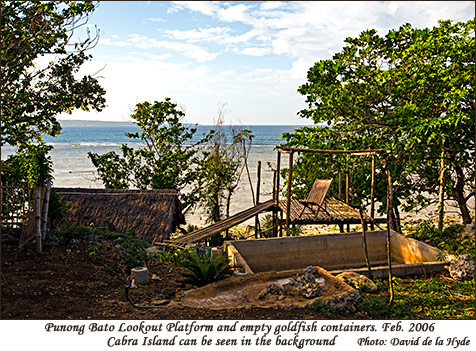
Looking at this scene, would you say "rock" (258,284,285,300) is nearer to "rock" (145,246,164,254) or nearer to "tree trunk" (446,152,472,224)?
"rock" (145,246,164,254)

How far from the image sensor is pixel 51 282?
487 centimetres

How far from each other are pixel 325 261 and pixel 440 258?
6.46ft

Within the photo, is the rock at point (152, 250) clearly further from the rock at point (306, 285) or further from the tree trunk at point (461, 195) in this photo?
the tree trunk at point (461, 195)

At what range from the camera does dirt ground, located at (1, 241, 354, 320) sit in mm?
4184

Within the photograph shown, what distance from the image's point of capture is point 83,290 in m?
4.87

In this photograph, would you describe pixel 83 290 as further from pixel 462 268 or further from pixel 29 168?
pixel 462 268

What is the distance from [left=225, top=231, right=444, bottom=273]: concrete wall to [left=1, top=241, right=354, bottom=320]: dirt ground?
1.52 m

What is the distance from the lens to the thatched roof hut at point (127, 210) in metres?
8.66

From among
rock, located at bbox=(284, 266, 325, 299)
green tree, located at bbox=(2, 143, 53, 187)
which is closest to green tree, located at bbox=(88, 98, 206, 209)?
green tree, located at bbox=(2, 143, 53, 187)

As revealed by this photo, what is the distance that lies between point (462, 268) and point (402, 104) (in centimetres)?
347

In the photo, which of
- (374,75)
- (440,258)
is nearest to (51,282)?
(440,258)

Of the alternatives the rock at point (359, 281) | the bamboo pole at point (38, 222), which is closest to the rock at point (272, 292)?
the rock at point (359, 281)

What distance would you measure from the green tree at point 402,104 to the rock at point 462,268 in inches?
79.7
